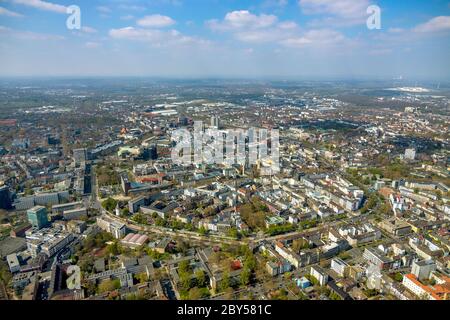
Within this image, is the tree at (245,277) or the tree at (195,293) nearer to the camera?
the tree at (195,293)

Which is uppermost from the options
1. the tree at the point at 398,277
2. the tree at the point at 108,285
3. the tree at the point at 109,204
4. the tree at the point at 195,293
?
the tree at the point at 109,204

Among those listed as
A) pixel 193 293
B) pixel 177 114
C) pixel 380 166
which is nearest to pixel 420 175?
pixel 380 166

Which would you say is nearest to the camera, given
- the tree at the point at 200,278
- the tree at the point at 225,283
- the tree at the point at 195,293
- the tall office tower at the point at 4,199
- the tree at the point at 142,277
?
the tree at the point at 195,293

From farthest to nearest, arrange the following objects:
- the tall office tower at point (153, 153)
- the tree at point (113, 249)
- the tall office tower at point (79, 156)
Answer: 1. the tall office tower at point (153, 153)
2. the tall office tower at point (79, 156)
3. the tree at point (113, 249)

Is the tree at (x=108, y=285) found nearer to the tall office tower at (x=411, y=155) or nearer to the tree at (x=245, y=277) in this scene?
the tree at (x=245, y=277)

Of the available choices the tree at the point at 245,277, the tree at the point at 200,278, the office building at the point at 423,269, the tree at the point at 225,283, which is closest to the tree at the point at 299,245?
the tree at the point at 245,277

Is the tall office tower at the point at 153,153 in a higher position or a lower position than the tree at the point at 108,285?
higher

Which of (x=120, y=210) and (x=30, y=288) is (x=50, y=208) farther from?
(x=30, y=288)
